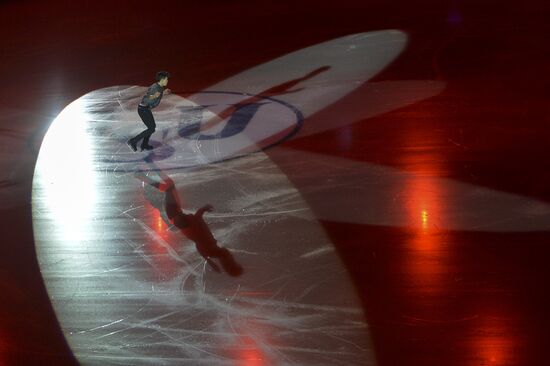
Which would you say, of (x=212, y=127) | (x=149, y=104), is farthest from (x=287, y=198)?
(x=212, y=127)

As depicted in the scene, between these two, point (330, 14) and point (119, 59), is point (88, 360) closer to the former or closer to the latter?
point (119, 59)

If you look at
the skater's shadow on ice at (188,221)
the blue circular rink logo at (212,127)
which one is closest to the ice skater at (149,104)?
the blue circular rink logo at (212,127)

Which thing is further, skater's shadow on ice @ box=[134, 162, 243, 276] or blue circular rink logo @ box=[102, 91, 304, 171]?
blue circular rink logo @ box=[102, 91, 304, 171]

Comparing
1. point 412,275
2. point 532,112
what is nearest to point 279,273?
point 412,275

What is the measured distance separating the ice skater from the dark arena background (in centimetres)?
28

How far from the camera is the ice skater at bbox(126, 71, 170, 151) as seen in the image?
10852 millimetres

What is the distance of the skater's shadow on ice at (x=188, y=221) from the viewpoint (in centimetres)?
815

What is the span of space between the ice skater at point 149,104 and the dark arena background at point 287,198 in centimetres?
28

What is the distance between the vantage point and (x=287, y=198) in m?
9.52

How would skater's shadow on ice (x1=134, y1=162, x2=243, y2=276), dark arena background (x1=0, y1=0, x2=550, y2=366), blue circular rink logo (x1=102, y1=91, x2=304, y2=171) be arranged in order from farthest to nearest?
1. blue circular rink logo (x1=102, y1=91, x2=304, y2=171)
2. skater's shadow on ice (x1=134, y1=162, x2=243, y2=276)
3. dark arena background (x1=0, y1=0, x2=550, y2=366)

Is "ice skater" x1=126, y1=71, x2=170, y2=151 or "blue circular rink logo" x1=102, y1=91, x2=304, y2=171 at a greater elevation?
"ice skater" x1=126, y1=71, x2=170, y2=151

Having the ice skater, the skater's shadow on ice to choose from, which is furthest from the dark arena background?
the ice skater

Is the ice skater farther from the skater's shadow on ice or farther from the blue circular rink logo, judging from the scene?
the skater's shadow on ice

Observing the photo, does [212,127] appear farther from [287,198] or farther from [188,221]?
[188,221]
